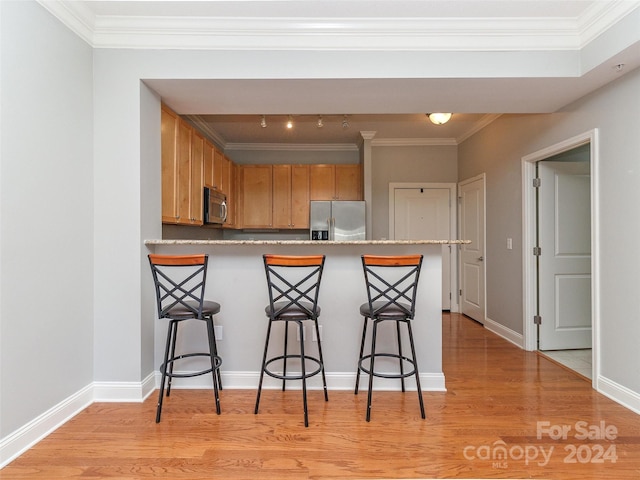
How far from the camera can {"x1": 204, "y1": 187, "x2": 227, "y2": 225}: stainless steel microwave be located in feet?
12.0

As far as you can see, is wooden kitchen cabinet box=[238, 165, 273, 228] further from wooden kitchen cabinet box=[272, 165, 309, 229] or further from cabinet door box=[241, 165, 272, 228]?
wooden kitchen cabinet box=[272, 165, 309, 229]

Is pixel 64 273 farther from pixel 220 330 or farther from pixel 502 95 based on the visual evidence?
pixel 502 95

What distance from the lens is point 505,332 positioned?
3.85 meters

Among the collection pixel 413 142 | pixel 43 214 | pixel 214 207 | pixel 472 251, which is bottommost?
pixel 472 251

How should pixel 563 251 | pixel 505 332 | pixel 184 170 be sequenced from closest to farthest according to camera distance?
pixel 184 170 → pixel 563 251 → pixel 505 332

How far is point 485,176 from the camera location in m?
4.34

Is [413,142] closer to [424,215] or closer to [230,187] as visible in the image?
[424,215]

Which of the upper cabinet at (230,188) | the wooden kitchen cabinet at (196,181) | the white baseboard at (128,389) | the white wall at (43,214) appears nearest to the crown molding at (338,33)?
the white wall at (43,214)

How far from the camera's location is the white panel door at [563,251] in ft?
→ 11.1

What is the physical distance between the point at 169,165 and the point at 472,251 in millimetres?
3910

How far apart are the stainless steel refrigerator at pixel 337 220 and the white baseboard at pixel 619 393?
2864 mm

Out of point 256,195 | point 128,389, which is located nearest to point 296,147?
point 256,195

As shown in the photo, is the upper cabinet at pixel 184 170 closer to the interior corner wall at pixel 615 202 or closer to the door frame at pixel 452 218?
the door frame at pixel 452 218

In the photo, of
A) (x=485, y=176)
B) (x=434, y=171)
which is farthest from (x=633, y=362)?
(x=434, y=171)
